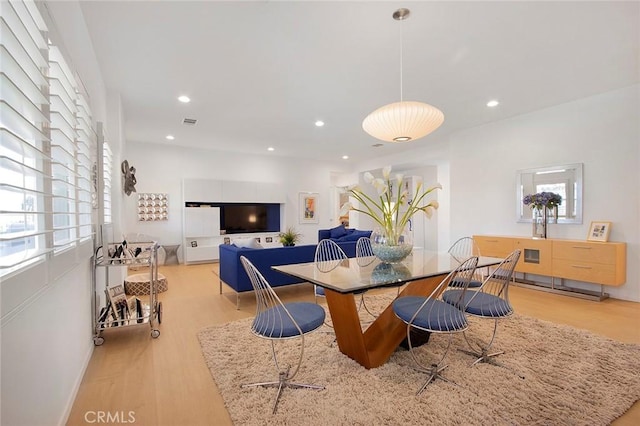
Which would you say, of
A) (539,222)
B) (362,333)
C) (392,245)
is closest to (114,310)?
(362,333)

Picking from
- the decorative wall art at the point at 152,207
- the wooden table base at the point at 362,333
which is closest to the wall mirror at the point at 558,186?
the wooden table base at the point at 362,333

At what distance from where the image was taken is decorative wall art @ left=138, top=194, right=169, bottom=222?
6738 millimetres

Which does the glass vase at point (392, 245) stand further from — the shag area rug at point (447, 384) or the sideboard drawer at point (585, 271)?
the sideboard drawer at point (585, 271)

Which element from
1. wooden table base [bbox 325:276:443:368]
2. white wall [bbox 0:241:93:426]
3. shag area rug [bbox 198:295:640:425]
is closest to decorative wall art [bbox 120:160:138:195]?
white wall [bbox 0:241:93:426]

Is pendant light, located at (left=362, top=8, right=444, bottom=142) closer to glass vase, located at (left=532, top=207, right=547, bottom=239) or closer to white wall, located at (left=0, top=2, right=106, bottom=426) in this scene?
white wall, located at (left=0, top=2, right=106, bottom=426)

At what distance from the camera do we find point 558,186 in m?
4.59

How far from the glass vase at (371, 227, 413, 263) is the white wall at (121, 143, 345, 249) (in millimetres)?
5137

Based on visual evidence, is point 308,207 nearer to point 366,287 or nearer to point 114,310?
point 114,310

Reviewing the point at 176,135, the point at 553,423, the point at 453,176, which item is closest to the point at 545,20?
the point at 553,423

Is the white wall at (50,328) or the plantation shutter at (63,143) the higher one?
the plantation shutter at (63,143)

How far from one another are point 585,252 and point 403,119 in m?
3.45

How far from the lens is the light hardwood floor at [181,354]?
1.84 meters

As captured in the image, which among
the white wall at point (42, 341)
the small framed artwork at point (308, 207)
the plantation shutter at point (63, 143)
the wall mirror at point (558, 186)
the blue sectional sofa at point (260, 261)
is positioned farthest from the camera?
the small framed artwork at point (308, 207)

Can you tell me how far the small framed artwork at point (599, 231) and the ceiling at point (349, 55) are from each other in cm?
181
